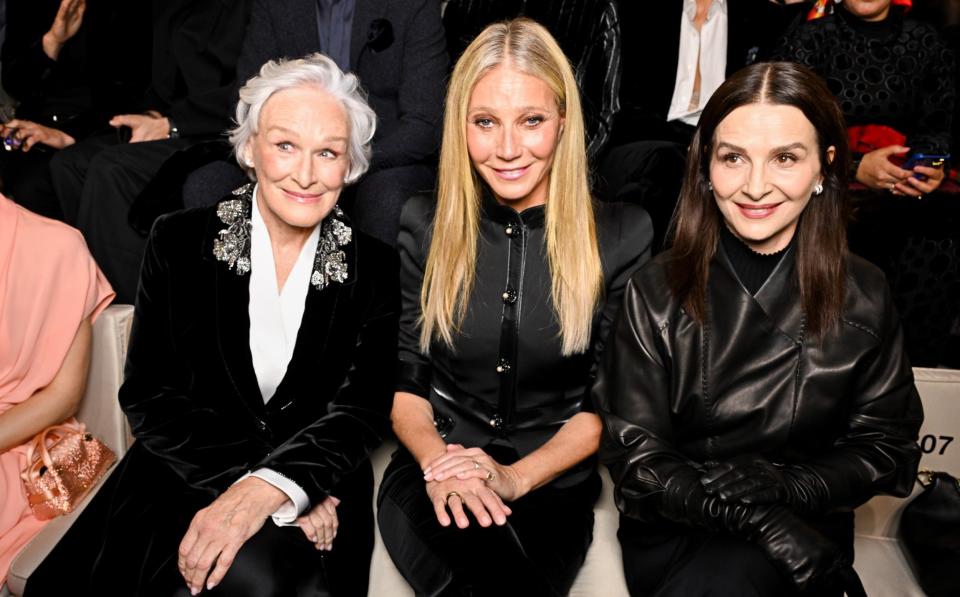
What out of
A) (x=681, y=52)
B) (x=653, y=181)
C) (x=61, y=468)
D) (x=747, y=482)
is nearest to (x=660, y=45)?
(x=681, y=52)

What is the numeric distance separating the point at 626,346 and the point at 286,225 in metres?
0.86

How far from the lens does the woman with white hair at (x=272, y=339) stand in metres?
2.01

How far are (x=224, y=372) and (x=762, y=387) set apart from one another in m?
1.22

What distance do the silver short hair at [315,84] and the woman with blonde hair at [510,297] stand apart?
0.20 m

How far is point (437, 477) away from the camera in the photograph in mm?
1971

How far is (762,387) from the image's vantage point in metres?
1.89

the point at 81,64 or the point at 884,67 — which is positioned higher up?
the point at 884,67

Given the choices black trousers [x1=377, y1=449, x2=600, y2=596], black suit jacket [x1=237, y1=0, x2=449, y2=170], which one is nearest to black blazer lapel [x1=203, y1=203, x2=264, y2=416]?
black trousers [x1=377, y1=449, x2=600, y2=596]

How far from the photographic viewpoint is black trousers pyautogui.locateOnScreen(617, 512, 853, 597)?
1.70 metres

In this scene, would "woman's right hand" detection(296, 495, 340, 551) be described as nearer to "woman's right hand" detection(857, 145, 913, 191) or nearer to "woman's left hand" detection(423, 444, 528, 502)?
"woman's left hand" detection(423, 444, 528, 502)

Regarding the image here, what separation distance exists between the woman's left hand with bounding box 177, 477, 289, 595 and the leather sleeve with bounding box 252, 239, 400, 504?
0.23 ft

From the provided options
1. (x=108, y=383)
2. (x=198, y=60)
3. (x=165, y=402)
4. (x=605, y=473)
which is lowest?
(x=605, y=473)

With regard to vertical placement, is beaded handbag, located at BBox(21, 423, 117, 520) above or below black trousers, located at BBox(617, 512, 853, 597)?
below

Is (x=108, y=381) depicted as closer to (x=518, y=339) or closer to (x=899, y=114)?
(x=518, y=339)
